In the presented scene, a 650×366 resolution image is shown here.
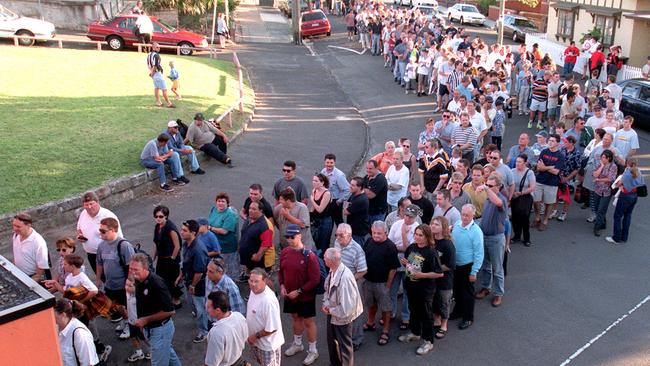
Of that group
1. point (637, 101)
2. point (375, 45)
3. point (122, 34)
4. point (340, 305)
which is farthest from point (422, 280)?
point (375, 45)

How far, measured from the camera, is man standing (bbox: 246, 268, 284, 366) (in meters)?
6.34

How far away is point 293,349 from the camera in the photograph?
7645 mm

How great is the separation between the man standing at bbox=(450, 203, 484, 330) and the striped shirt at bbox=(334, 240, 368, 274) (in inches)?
53.6

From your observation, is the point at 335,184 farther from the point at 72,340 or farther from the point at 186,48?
the point at 186,48

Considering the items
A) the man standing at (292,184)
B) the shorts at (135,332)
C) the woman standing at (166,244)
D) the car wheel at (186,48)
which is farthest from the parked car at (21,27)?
the shorts at (135,332)

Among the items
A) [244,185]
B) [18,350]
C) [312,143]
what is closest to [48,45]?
[312,143]

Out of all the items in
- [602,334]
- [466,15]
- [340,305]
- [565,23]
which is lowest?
[602,334]

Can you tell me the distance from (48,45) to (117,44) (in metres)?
2.69

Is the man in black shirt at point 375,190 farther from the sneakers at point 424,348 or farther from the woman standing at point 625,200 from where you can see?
the woman standing at point 625,200

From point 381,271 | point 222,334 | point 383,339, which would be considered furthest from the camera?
point 383,339

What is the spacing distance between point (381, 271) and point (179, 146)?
23.2ft

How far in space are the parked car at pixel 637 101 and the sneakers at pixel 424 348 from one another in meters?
12.8

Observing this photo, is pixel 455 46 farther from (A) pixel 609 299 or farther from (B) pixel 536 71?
(A) pixel 609 299

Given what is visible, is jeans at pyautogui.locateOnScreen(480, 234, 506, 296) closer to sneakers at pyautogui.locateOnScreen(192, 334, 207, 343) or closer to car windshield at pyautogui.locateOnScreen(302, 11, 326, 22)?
sneakers at pyautogui.locateOnScreen(192, 334, 207, 343)
